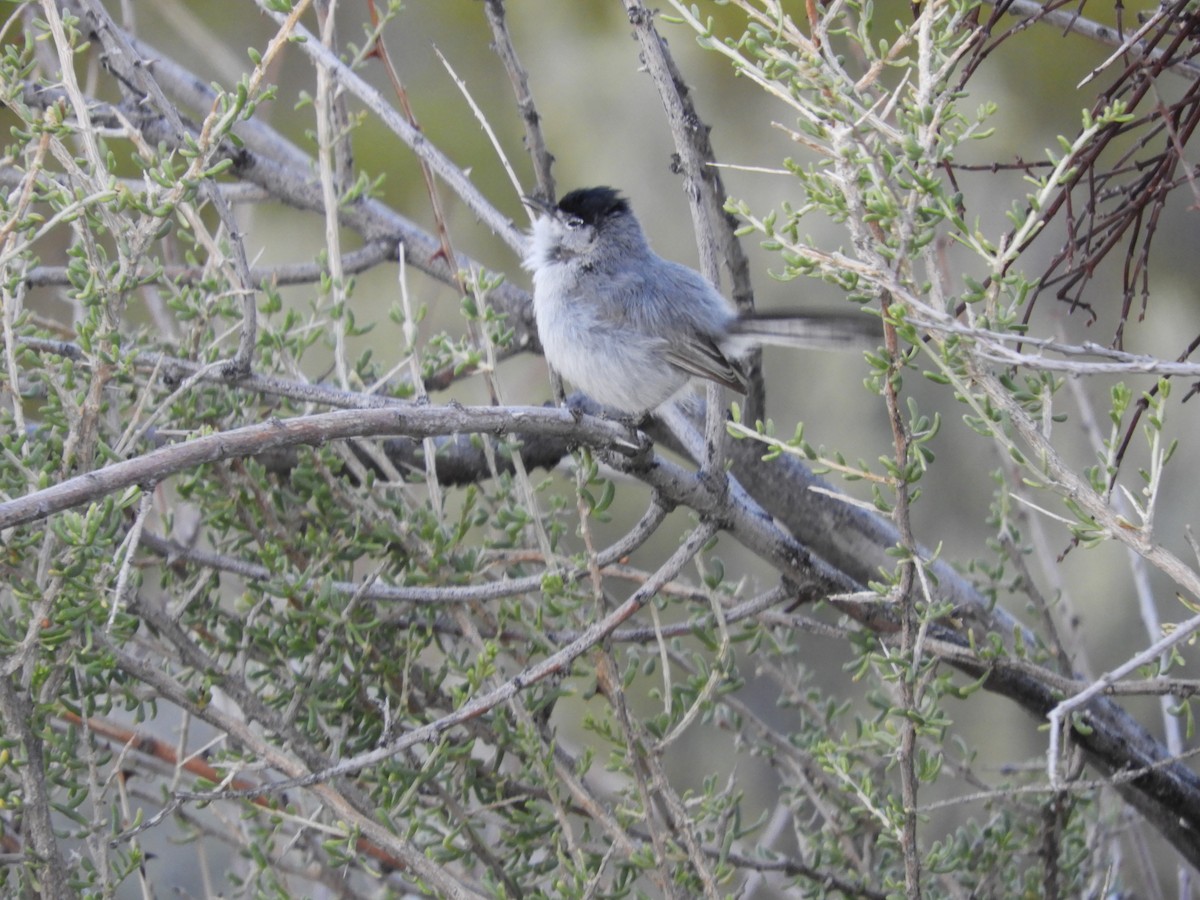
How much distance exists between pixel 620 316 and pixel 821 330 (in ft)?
2.67

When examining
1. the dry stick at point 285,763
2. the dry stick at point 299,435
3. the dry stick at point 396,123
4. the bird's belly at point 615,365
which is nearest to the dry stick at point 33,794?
the dry stick at point 285,763

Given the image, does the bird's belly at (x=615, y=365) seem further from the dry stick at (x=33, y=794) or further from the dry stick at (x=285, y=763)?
the dry stick at (x=33, y=794)

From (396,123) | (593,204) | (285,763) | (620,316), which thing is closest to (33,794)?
(285,763)

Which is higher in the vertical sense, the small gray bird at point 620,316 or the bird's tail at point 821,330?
the small gray bird at point 620,316

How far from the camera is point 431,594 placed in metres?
1.96

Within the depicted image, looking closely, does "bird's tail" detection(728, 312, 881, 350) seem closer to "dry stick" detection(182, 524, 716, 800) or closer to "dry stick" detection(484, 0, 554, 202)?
"dry stick" detection(182, 524, 716, 800)

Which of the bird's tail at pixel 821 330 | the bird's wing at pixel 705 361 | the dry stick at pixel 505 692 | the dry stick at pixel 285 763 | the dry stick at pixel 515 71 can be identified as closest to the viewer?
the dry stick at pixel 505 692

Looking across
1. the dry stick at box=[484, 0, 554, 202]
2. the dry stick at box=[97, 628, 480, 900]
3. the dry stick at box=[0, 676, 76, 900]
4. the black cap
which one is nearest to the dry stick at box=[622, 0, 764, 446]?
the dry stick at box=[484, 0, 554, 202]

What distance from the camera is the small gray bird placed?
2.68 metres

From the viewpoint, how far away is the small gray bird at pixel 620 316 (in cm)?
268

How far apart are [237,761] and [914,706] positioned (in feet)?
3.50

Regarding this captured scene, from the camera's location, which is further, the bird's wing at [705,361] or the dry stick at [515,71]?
the bird's wing at [705,361]

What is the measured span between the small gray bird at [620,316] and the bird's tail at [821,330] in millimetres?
18

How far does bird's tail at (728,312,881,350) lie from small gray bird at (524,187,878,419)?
2cm
